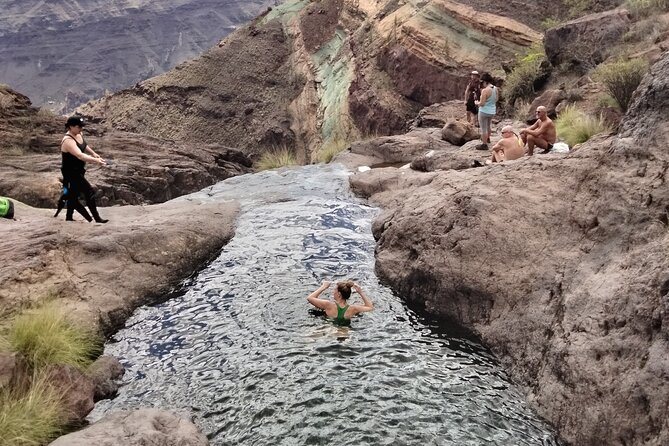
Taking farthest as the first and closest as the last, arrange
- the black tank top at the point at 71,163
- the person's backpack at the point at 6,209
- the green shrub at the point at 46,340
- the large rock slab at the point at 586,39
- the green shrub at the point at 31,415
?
the large rock slab at the point at 586,39
the person's backpack at the point at 6,209
the black tank top at the point at 71,163
the green shrub at the point at 46,340
the green shrub at the point at 31,415

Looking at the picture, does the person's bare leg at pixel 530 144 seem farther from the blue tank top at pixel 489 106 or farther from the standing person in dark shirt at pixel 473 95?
the standing person in dark shirt at pixel 473 95

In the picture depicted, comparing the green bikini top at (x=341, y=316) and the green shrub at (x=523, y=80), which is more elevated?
the green shrub at (x=523, y=80)

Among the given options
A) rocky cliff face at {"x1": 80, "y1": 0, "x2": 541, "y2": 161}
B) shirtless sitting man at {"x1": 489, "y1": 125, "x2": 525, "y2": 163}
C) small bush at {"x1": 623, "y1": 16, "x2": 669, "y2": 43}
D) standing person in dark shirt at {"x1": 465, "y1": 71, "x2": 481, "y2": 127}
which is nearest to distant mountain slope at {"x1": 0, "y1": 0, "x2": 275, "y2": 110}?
rocky cliff face at {"x1": 80, "y1": 0, "x2": 541, "y2": 161}

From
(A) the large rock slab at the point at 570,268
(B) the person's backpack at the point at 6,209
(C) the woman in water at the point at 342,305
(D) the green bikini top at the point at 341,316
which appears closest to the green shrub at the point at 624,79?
(A) the large rock slab at the point at 570,268

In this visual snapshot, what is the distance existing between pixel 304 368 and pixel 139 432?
1.93 m

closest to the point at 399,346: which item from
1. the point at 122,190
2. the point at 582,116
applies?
the point at 582,116

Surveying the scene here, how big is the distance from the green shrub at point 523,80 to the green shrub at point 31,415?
16.2 meters

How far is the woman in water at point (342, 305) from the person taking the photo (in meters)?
7.32

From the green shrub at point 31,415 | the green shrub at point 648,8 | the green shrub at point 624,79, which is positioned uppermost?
the green shrub at point 648,8

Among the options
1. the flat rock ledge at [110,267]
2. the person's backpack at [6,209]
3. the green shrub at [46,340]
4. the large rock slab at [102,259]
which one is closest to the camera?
the flat rock ledge at [110,267]

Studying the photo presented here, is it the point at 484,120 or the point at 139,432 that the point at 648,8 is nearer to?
the point at 484,120

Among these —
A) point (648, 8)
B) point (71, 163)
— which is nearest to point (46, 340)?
point (71, 163)

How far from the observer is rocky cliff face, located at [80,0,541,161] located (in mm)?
22297

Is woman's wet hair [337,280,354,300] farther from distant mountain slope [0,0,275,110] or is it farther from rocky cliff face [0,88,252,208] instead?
distant mountain slope [0,0,275,110]
